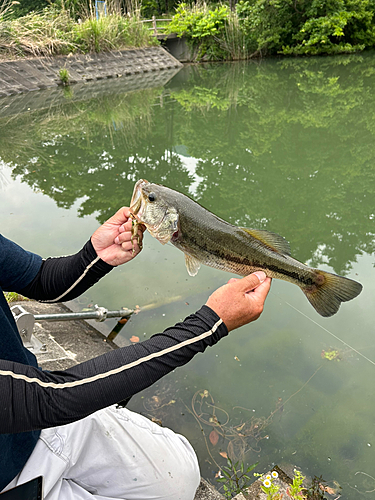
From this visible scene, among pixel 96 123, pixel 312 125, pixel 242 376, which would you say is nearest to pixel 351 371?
pixel 242 376

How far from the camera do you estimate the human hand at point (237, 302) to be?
1695mm

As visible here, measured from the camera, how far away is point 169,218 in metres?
1.95

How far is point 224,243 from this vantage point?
1969 millimetres

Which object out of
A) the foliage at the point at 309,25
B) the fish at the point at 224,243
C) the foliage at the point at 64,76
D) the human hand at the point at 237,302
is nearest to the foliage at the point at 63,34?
the foliage at the point at 64,76

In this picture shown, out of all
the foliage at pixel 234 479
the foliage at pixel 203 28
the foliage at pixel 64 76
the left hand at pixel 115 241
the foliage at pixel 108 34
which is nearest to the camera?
the left hand at pixel 115 241

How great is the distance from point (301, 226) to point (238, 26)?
2148 centimetres

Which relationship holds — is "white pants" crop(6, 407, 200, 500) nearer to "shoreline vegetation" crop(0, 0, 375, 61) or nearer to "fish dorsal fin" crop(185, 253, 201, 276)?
"fish dorsal fin" crop(185, 253, 201, 276)

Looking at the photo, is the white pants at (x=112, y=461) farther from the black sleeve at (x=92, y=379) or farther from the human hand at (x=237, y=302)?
the human hand at (x=237, y=302)

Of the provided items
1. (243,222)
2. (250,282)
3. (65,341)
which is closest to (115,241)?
(250,282)

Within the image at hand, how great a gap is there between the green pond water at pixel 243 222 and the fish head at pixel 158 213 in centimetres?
171

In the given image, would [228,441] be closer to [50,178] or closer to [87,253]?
[87,253]

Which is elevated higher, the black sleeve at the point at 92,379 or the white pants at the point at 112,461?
the black sleeve at the point at 92,379

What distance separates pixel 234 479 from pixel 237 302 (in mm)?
1380

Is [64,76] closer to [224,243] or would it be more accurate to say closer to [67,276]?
[67,276]
